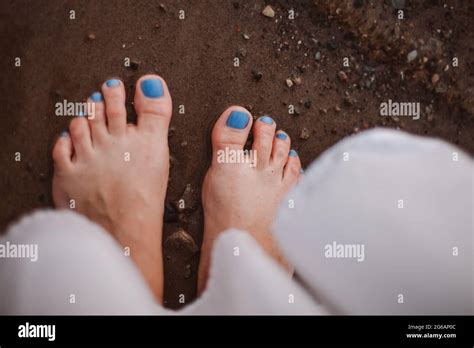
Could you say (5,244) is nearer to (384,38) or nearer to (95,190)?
(95,190)

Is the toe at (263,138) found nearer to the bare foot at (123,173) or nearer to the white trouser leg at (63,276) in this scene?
the bare foot at (123,173)

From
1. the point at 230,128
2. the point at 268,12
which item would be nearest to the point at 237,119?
the point at 230,128

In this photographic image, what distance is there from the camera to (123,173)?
3.65ft

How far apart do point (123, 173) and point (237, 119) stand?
313 mm

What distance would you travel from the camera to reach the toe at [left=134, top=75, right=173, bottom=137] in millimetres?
1076

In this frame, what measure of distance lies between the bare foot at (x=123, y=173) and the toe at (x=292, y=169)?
1.01ft

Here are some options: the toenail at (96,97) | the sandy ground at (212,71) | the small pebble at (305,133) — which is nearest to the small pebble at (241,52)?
the sandy ground at (212,71)

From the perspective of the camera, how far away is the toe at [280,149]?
1.14 m

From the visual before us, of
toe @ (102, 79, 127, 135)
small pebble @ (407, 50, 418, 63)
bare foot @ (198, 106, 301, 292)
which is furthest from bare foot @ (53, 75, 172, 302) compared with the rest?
small pebble @ (407, 50, 418, 63)

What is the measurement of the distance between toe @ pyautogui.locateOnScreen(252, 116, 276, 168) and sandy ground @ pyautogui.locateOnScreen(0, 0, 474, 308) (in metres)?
0.03

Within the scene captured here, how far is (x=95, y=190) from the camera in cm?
111

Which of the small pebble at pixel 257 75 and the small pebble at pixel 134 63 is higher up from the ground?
the small pebble at pixel 134 63

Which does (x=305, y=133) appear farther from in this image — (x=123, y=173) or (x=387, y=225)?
(x=123, y=173)

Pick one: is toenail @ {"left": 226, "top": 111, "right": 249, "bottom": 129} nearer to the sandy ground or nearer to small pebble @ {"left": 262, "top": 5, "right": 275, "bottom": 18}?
the sandy ground
